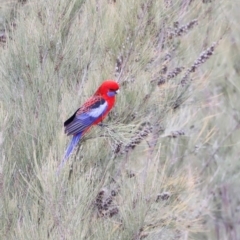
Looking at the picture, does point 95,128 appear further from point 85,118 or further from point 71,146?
point 71,146

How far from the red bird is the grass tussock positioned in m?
0.04

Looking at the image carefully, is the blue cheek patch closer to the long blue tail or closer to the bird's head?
the bird's head

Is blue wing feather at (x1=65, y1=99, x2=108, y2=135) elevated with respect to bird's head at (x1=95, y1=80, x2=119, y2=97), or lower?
lower

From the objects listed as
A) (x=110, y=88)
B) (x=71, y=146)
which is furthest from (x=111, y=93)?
(x=71, y=146)

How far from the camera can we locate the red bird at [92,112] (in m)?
3.07

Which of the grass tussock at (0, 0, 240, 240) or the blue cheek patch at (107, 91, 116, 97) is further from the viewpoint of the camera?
the blue cheek patch at (107, 91, 116, 97)

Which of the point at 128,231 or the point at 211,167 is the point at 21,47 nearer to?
the point at 128,231

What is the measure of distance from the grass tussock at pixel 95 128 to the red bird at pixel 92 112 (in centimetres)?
4

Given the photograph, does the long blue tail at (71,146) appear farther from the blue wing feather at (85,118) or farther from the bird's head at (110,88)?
the bird's head at (110,88)

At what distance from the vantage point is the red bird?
10.1 ft

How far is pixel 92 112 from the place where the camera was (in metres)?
3.15

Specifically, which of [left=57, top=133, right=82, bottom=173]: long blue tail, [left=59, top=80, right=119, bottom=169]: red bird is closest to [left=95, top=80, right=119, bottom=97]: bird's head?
[left=59, top=80, right=119, bottom=169]: red bird

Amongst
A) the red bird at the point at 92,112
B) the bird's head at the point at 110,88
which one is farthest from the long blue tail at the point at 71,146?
the bird's head at the point at 110,88

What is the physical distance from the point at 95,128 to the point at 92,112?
2.7 inches
